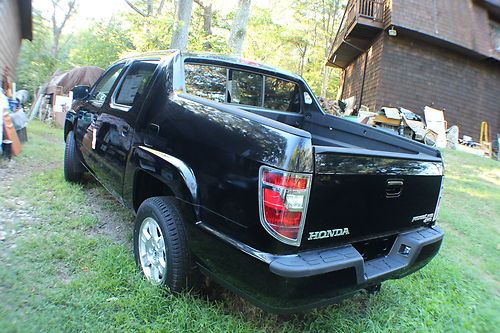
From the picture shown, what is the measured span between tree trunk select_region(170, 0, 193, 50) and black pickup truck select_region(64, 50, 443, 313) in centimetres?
597

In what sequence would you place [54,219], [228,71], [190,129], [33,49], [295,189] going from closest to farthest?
[295,189]
[190,129]
[228,71]
[54,219]
[33,49]

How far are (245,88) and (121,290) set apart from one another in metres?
2.07

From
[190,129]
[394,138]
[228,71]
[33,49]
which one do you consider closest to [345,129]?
[394,138]

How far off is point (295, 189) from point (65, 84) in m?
14.1

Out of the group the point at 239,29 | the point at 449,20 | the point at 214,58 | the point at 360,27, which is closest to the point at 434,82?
the point at 449,20

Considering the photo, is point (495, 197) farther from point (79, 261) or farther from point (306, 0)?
point (306, 0)

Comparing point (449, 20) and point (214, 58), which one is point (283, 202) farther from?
point (449, 20)

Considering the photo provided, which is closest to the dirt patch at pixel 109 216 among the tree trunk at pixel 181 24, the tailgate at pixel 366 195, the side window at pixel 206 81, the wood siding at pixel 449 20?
the side window at pixel 206 81

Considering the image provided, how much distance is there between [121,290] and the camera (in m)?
2.57

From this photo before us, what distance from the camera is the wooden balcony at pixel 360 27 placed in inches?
556

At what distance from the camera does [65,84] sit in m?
13.5

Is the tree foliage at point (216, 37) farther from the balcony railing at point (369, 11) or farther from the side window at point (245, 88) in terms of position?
the side window at point (245, 88)

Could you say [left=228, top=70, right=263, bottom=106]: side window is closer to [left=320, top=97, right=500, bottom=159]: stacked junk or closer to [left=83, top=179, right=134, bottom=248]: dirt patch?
[left=83, top=179, right=134, bottom=248]: dirt patch

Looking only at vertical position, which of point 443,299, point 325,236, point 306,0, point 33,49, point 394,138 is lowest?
point 443,299
